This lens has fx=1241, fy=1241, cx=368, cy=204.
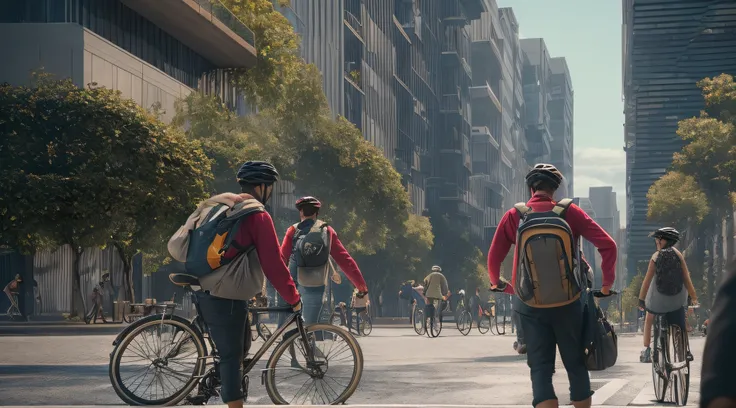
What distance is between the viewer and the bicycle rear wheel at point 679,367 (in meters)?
10.7

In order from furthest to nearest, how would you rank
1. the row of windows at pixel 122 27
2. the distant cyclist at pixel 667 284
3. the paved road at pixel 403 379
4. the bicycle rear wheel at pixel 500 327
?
the bicycle rear wheel at pixel 500 327
the row of windows at pixel 122 27
the distant cyclist at pixel 667 284
the paved road at pixel 403 379

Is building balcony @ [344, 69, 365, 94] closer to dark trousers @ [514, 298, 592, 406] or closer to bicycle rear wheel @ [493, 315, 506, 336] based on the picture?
bicycle rear wheel @ [493, 315, 506, 336]

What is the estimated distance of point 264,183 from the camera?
24.7 ft

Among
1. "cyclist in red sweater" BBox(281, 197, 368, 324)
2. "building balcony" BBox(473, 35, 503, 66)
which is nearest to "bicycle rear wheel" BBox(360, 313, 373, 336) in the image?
"cyclist in red sweater" BBox(281, 197, 368, 324)

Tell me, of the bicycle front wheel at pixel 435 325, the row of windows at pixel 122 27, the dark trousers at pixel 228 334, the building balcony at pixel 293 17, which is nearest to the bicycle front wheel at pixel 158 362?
the dark trousers at pixel 228 334

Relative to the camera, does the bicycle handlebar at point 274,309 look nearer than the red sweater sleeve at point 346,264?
Yes

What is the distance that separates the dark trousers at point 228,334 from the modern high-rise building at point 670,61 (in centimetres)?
7129

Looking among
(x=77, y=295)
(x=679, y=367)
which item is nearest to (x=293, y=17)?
(x=77, y=295)

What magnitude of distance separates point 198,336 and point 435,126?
98.3 m

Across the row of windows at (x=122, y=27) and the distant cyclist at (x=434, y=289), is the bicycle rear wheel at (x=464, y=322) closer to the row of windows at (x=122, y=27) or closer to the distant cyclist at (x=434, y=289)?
the distant cyclist at (x=434, y=289)

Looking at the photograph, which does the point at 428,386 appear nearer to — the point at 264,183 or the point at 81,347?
the point at 264,183

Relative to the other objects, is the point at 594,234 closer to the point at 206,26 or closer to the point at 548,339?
the point at 548,339

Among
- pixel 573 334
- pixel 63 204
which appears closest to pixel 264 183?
pixel 573 334

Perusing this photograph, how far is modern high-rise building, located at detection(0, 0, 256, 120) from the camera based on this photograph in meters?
36.8
